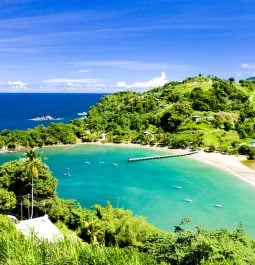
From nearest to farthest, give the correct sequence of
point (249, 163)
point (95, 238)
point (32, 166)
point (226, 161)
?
point (95, 238)
point (32, 166)
point (249, 163)
point (226, 161)

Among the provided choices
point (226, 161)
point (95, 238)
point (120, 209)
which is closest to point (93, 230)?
point (95, 238)

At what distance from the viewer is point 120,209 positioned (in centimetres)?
4684

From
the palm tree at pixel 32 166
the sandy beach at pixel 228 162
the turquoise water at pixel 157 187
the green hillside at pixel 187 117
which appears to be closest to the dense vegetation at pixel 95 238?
the palm tree at pixel 32 166

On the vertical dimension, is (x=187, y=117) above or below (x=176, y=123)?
above

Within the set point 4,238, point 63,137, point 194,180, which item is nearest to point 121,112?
point 63,137

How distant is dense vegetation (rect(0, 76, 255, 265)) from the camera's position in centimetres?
1631

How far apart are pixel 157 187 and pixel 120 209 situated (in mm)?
28202

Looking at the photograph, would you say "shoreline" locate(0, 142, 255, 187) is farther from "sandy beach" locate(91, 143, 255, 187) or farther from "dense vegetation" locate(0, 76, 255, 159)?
"dense vegetation" locate(0, 76, 255, 159)

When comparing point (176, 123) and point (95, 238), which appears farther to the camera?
point (176, 123)

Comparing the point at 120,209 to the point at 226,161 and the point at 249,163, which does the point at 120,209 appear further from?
the point at 249,163

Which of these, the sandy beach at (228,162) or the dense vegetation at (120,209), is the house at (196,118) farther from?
the sandy beach at (228,162)

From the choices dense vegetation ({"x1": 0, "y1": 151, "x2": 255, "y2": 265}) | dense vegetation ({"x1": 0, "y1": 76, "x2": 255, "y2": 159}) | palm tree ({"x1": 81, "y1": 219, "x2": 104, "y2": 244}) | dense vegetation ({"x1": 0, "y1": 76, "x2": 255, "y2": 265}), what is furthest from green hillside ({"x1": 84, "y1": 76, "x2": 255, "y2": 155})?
palm tree ({"x1": 81, "y1": 219, "x2": 104, "y2": 244})

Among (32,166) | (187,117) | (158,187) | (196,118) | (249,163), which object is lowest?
(158,187)

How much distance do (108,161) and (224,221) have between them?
154ft
